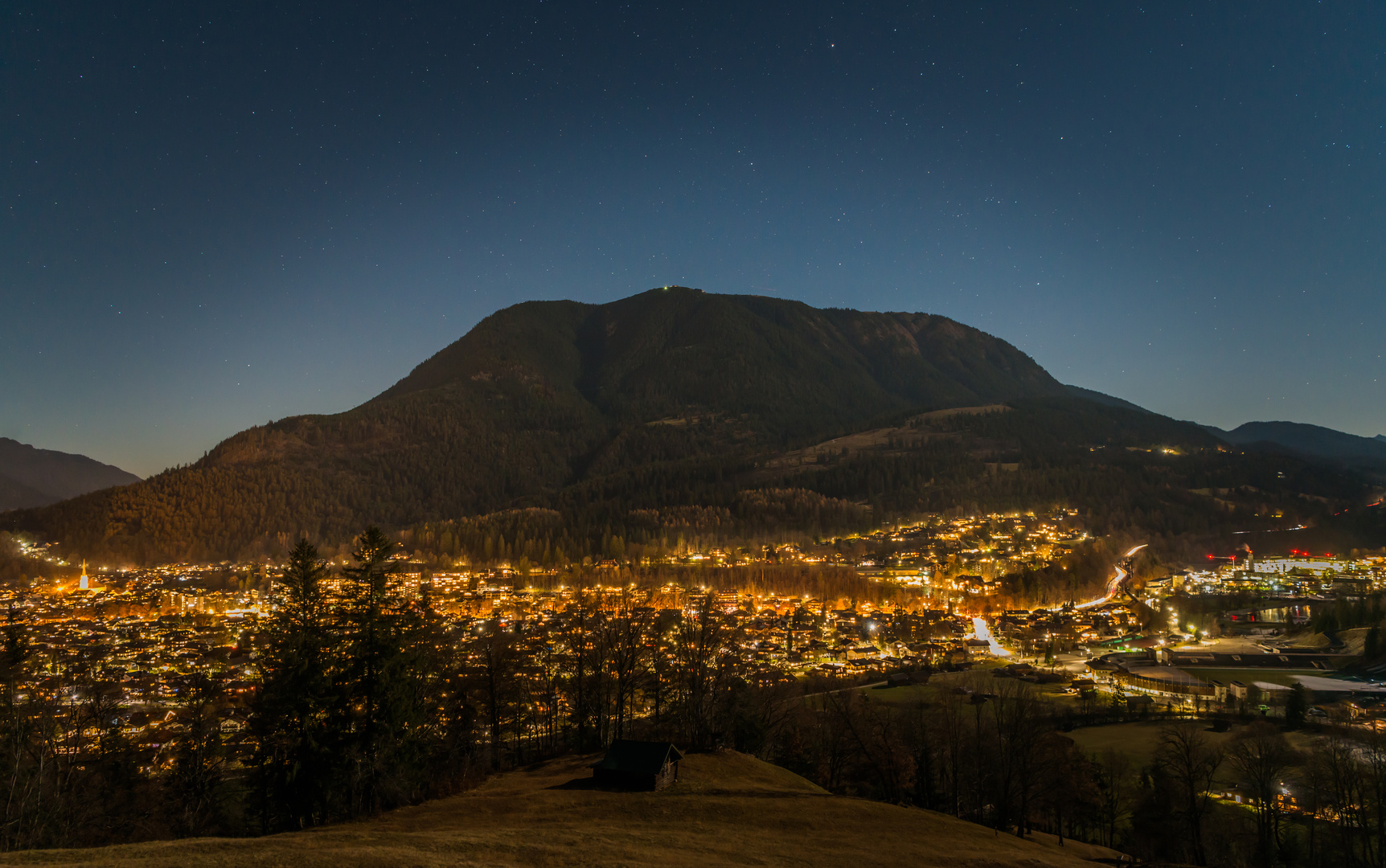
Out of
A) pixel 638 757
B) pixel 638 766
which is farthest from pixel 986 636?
pixel 638 766

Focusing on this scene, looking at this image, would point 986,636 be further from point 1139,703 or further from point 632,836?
point 632,836

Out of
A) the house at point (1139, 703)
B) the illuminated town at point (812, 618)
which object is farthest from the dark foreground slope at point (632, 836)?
the house at point (1139, 703)

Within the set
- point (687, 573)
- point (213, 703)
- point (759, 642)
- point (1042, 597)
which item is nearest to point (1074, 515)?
point (1042, 597)

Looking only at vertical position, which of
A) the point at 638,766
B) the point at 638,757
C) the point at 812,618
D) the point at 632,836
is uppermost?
the point at 632,836

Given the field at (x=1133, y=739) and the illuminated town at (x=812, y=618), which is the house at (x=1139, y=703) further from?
the field at (x=1133, y=739)

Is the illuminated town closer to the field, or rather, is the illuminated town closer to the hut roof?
the field

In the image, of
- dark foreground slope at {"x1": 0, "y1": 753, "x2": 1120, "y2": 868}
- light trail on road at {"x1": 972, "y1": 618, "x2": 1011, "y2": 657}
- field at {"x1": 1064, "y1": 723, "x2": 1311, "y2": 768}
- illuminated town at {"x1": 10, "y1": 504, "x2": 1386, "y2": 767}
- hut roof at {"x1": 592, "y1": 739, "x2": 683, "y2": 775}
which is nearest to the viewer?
dark foreground slope at {"x1": 0, "y1": 753, "x2": 1120, "y2": 868}

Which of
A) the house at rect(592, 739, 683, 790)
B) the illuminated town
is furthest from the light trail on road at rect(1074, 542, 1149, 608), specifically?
the house at rect(592, 739, 683, 790)
